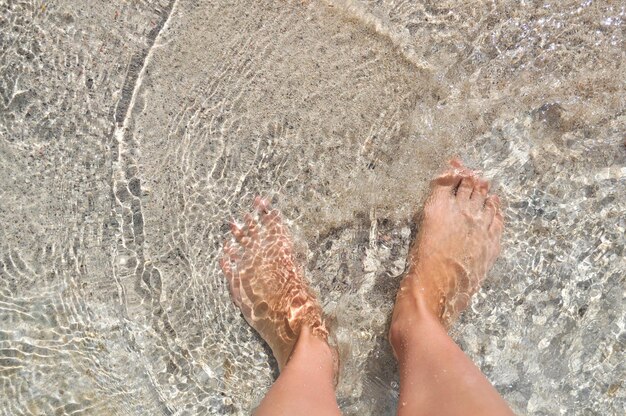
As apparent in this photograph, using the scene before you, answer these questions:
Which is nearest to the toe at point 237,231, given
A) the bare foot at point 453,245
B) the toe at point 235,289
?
the toe at point 235,289

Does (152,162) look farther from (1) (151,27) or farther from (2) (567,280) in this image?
(2) (567,280)

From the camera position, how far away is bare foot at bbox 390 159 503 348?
222 cm

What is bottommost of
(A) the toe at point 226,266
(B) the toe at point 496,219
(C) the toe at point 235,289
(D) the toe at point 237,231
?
(C) the toe at point 235,289

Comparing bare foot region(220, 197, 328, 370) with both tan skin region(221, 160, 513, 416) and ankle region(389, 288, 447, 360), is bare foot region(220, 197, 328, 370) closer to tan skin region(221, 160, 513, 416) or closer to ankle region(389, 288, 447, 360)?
tan skin region(221, 160, 513, 416)

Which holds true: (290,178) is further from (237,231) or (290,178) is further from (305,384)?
(305,384)

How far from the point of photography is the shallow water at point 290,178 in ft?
6.70

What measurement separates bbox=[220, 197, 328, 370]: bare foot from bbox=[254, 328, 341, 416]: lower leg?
0.19 feet

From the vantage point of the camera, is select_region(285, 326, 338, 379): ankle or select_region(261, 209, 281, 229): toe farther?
select_region(261, 209, 281, 229): toe

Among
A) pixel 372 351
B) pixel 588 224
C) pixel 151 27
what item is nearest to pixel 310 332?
pixel 372 351

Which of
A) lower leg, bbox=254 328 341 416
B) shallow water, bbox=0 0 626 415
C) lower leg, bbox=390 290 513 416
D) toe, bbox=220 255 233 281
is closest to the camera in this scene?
lower leg, bbox=390 290 513 416

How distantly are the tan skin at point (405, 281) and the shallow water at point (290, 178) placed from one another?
0.06 m

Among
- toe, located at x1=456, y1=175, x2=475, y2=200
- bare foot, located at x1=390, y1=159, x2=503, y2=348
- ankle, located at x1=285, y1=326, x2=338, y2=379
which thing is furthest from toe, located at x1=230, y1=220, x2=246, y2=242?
toe, located at x1=456, y1=175, x2=475, y2=200

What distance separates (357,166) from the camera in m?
2.16

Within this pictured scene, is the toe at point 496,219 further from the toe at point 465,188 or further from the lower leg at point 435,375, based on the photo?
the lower leg at point 435,375
